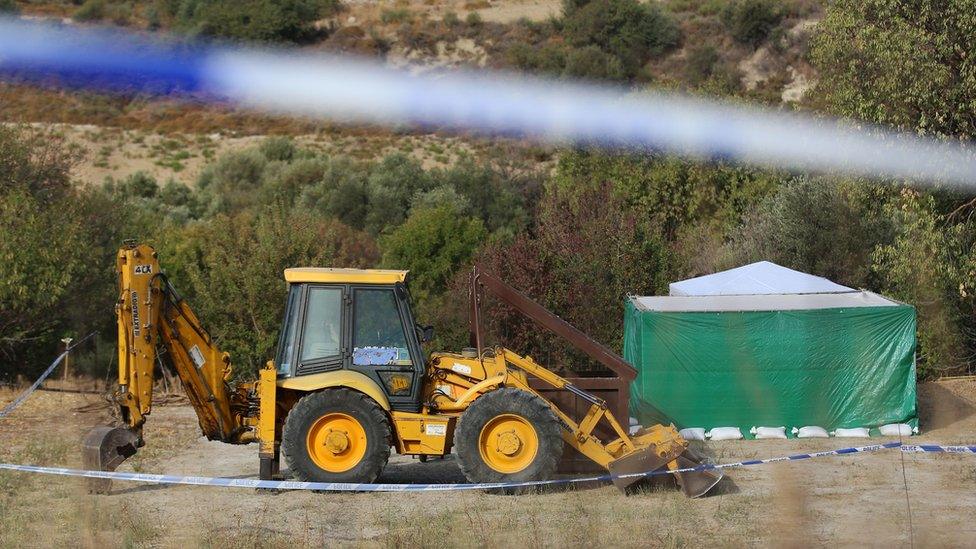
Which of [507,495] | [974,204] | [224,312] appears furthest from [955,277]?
[224,312]

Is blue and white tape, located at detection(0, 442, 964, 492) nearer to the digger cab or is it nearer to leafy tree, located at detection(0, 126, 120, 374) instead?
the digger cab

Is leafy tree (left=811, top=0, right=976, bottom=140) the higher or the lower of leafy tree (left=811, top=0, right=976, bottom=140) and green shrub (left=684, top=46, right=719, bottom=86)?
the lower

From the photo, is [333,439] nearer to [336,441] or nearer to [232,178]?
[336,441]

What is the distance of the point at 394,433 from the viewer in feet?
46.4

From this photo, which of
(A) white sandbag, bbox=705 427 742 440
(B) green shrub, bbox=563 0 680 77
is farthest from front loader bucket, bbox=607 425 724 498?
(B) green shrub, bbox=563 0 680 77

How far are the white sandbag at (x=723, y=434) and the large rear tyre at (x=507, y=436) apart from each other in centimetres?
594

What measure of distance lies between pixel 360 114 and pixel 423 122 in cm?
371

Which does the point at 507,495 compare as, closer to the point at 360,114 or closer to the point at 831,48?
the point at 831,48

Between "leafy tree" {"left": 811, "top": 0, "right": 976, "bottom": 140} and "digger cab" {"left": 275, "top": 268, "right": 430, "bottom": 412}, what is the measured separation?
1014cm

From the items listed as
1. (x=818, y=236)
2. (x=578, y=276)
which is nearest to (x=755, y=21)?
(x=818, y=236)

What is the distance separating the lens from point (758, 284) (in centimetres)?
2159

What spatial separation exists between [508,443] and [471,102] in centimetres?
4516

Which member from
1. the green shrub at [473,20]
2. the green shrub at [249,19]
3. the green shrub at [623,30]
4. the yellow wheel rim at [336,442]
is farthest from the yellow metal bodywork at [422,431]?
the green shrub at [473,20]

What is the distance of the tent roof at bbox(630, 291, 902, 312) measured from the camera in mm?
19547
